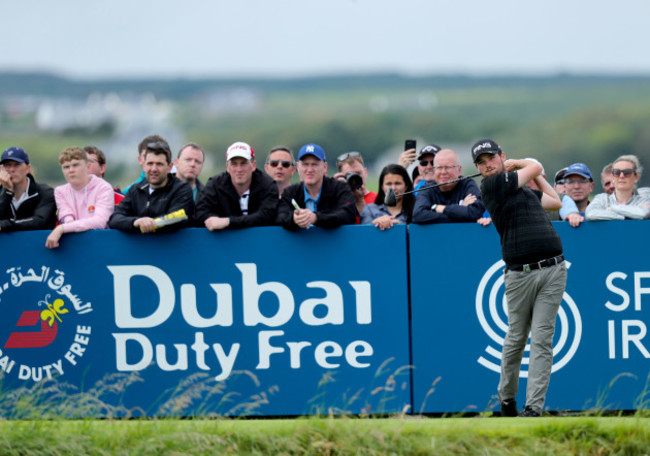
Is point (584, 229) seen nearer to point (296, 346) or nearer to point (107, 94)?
point (296, 346)

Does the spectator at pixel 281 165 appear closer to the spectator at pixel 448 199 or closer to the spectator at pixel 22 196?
the spectator at pixel 448 199

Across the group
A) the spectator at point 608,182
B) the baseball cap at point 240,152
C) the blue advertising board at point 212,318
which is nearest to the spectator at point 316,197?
the blue advertising board at point 212,318

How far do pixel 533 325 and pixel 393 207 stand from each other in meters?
1.79

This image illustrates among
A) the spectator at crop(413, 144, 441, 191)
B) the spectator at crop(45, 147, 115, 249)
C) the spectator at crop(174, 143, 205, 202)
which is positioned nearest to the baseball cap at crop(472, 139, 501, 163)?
the spectator at crop(413, 144, 441, 191)

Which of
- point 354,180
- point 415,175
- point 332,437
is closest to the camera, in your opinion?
point 332,437

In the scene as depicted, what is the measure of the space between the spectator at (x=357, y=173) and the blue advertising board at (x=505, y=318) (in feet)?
3.89

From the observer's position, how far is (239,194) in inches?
265

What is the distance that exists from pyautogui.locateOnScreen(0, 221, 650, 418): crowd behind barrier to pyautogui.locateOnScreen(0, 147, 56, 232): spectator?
29cm

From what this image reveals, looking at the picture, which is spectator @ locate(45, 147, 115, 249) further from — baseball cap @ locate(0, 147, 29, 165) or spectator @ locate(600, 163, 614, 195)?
spectator @ locate(600, 163, 614, 195)

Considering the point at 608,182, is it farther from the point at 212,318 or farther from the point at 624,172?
the point at 212,318

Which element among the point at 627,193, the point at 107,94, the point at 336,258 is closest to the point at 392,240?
the point at 336,258

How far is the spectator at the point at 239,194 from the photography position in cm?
659

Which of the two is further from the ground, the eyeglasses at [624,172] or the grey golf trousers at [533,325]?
the eyeglasses at [624,172]

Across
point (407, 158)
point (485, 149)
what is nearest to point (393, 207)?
point (407, 158)
